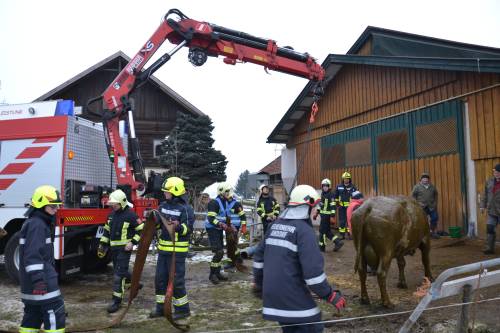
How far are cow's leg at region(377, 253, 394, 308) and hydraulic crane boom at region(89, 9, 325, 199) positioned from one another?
556 centimetres

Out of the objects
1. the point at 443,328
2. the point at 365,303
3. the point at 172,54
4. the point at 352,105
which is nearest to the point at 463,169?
the point at 352,105

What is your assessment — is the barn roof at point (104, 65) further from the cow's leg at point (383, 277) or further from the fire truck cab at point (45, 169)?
the cow's leg at point (383, 277)

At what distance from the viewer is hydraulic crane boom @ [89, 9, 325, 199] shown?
9656 millimetres

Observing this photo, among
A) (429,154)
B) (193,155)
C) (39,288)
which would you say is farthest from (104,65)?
(39,288)

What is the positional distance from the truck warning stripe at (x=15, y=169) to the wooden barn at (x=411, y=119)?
5686 mm

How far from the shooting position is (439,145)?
1189 centimetres

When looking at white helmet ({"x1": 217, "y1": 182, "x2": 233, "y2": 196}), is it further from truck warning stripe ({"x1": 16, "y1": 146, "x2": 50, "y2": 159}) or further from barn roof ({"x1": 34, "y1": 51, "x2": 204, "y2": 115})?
barn roof ({"x1": 34, "y1": 51, "x2": 204, "y2": 115})

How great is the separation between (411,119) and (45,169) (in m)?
10.0

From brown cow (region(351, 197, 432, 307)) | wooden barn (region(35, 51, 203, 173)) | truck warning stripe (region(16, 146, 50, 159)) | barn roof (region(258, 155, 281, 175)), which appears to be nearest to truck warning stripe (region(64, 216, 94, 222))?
truck warning stripe (region(16, 146, 50, 159))

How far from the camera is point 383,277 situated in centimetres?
604

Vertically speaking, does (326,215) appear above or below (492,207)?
below

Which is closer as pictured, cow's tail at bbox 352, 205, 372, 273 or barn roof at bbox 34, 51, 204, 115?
cow's tail at bbox 352, 205, 372, 273

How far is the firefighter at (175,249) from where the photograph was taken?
6.24 meters

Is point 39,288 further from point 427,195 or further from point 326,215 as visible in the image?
point 427,195
